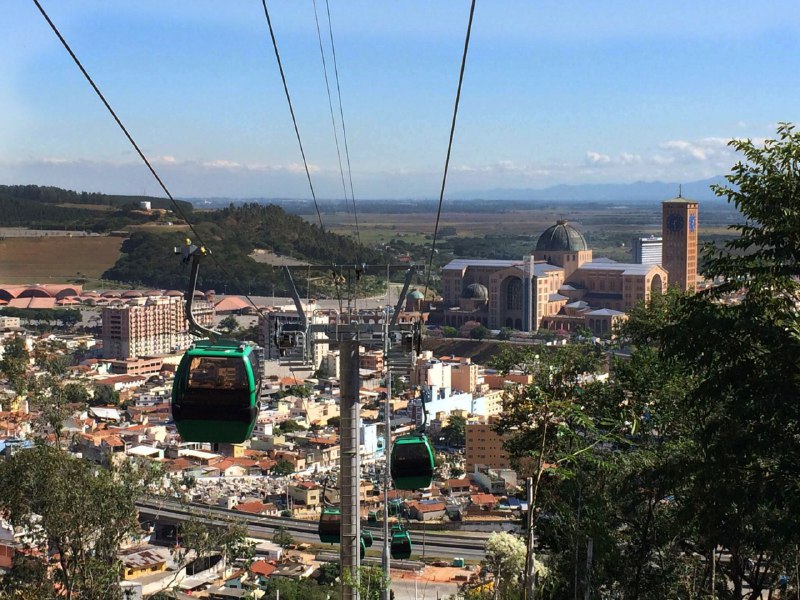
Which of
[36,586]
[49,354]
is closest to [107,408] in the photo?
[49,354]

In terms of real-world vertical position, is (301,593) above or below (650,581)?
below

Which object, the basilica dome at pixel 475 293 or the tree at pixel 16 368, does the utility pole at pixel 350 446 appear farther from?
the basilica dome at pixel 475 293

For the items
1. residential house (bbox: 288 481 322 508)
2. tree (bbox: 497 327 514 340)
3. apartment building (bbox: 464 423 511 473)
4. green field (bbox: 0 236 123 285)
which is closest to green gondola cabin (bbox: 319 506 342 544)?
residential house (bbox: 288 481 322 508)

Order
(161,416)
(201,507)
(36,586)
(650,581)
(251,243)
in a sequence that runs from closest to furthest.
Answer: (650,581), (36,586), (201,507), (161,416), (251,243)

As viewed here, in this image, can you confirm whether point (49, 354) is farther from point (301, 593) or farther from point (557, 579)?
point (557, 579)

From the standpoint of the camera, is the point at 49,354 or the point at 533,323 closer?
the point at 49,354

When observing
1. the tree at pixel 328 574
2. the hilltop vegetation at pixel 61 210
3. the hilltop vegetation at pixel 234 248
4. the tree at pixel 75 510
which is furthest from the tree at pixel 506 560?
the hilltop vegetation at pixel 61 210

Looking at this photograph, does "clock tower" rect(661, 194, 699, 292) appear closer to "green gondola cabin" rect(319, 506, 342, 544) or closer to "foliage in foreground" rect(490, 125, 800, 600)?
"foliage in foreground" rect(490, 125, 800, 600)

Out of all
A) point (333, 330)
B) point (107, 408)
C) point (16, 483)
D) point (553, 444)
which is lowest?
point (107, 408)
